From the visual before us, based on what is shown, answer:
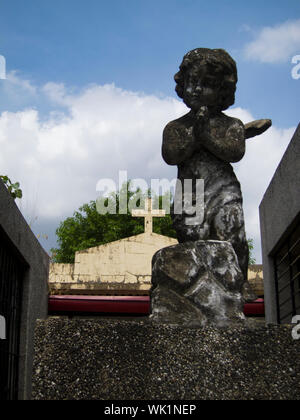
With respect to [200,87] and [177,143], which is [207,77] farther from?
[177,143]

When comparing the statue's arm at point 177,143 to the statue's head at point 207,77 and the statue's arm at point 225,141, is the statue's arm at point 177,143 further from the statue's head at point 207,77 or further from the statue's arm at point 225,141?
the statue's head at point 207,77

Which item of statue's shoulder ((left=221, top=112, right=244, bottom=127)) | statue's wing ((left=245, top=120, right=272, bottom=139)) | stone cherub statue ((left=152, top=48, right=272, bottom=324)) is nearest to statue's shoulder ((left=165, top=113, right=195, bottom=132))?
stone cherub statue ((left=152, top=48, right=272, bottom=324))

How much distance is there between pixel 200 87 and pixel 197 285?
1603 mm

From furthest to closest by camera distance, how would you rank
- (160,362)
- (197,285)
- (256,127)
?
(256,127), (197,285), (160,362)

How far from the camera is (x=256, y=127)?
4.42 metres

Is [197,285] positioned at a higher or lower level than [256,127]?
lower

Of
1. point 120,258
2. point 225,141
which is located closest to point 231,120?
point 225,141

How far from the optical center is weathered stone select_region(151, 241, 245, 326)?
132 inches

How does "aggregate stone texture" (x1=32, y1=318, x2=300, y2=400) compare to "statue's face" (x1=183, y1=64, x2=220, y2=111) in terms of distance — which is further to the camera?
"statue's face" (x1=183, y1=64, x2=220, y2=111)

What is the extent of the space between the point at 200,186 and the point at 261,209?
2.89 metres

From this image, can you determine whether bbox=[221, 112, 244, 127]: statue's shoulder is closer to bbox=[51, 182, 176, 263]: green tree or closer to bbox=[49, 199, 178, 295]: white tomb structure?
bbox=[49, 199, 178, 295]: white tomb structure

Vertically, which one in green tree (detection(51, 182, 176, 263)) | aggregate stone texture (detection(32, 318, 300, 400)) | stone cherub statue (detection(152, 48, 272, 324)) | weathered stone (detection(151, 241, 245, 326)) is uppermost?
green tree (detection(51, 182, 176, 263))

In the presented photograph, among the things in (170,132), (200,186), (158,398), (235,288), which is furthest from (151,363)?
(170,132)

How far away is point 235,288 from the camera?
351cm
